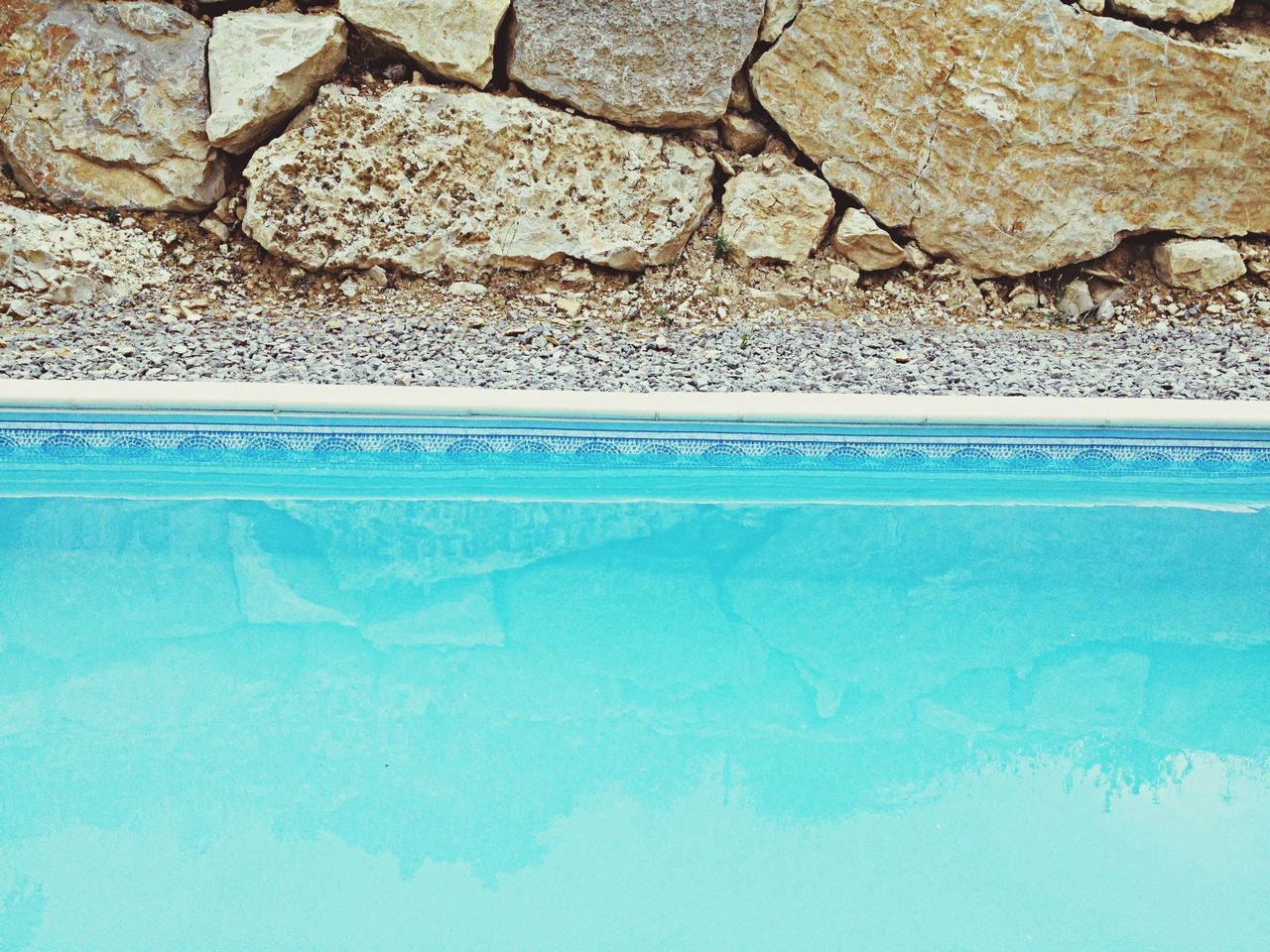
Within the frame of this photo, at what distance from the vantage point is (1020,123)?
4648mm

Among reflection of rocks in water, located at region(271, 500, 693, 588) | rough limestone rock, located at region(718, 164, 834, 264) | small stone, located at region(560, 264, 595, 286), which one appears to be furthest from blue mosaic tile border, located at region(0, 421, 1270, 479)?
rough limestone rock, located at region(718, 164, 834, 264)

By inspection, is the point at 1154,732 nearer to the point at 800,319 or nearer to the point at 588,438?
the point at 588,438

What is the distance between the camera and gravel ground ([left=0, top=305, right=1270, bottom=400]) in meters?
3.82

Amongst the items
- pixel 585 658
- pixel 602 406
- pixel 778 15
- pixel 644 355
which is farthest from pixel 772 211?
pixel 585 658

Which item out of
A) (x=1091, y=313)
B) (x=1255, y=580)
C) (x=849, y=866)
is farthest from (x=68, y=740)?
(x=1091, y=313)

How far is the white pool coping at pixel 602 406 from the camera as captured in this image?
3311 mm

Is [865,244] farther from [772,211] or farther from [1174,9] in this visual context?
[1174,9]

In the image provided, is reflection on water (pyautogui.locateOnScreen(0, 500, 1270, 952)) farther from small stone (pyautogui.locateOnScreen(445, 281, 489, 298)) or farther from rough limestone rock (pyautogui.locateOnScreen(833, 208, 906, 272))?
rough limestone rock (pyautogui.locateOnScreen(833, 208, 906, 272))

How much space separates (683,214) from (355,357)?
1.54 metres

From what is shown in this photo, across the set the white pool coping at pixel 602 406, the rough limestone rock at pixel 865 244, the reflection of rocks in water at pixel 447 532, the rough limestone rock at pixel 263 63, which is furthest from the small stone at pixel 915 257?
the rough limestone rock at pixel 263 63

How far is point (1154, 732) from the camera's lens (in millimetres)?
2408

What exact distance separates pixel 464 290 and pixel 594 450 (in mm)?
1402

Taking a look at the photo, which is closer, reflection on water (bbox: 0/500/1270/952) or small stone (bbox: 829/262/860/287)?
reflection on water (bbox: 0/500/1270/952)

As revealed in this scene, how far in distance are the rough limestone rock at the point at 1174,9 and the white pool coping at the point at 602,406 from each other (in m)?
1.95
